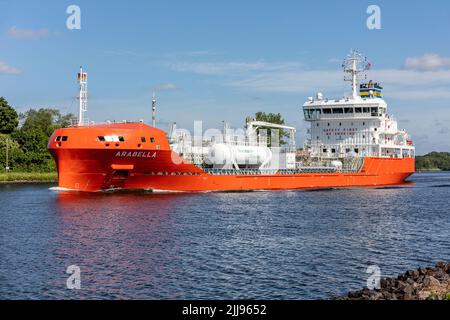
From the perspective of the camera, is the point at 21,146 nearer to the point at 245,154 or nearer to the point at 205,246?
the point at 245,154

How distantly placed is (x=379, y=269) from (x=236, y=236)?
9.96 metres

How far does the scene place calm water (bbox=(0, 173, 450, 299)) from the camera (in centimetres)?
2120

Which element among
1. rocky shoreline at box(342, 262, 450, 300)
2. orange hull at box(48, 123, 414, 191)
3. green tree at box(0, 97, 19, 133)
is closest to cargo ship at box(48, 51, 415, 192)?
orange hull at box(48, 123, 414, 191)

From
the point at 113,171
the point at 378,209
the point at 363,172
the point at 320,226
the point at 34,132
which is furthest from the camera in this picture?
the point at 34,132

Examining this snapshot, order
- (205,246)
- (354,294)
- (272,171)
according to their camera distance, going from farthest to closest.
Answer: (272,171), (205,246), (354,294)

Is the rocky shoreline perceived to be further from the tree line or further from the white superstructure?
the tree line

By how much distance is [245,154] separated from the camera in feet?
205

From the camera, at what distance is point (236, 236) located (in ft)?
105

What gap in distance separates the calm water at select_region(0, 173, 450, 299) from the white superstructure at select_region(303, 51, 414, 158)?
94.9 feet

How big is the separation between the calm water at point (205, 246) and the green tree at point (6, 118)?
6261cm

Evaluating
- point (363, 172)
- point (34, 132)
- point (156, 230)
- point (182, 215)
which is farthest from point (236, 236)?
point (34, 132)

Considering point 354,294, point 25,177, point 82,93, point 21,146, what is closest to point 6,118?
point 21,146

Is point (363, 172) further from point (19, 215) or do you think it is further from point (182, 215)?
point (19, 215)

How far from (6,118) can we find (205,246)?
8802 centimetres
